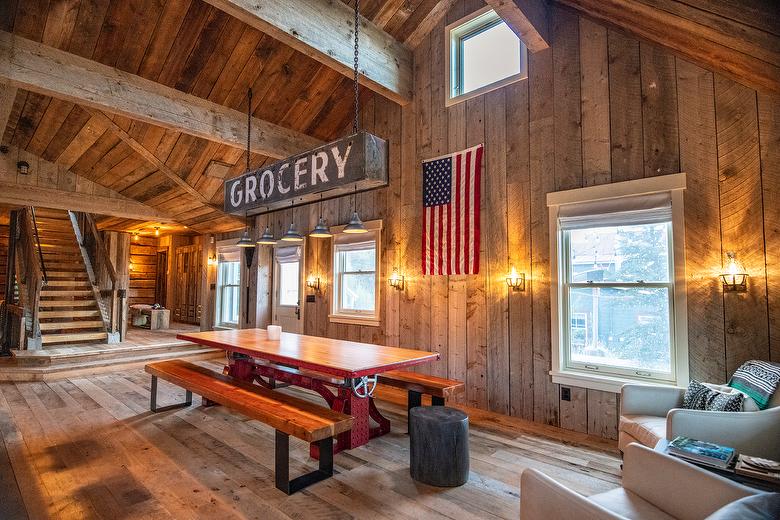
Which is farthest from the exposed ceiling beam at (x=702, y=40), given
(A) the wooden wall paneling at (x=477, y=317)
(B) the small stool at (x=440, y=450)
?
(B) the small stool at (x=440, y=450)

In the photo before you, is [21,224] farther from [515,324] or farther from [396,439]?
[515,324]

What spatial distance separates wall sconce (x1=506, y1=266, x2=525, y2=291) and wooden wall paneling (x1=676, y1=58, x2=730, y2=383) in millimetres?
1335

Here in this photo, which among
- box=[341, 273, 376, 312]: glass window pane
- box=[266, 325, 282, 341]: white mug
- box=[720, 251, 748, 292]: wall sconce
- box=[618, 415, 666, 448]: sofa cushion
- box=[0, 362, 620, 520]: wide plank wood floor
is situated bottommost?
box=[0, 362, 620, 520]: wide plank wood floor

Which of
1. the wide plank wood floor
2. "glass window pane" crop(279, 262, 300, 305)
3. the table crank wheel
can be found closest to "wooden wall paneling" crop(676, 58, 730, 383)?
the wide plank wood floor

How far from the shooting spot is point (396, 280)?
5234mm

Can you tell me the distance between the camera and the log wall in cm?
304

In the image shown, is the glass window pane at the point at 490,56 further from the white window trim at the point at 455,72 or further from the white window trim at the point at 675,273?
the white window trim at the point at 675,273

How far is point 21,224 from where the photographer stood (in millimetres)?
7660

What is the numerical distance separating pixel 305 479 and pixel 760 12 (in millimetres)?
3657

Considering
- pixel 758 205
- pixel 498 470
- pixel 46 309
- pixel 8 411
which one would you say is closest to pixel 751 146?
pixel 758 205

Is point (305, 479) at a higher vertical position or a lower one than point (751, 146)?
lower

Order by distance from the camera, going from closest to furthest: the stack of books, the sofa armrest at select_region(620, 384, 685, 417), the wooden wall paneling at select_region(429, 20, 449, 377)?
1. the stack of books
2. the sofa armrest at select_region(620, 384, 685, 417)
3. the wooden wall paneling at select_region(429, 20, 449, 377)

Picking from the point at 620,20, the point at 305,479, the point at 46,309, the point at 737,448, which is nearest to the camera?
the point at 737,448

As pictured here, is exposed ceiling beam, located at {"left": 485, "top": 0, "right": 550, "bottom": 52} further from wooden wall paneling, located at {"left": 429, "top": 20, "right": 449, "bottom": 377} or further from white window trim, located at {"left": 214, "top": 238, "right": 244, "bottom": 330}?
white window trim, located at {"left": 214, "top": 238, "right": 244, "bottom": 330}
